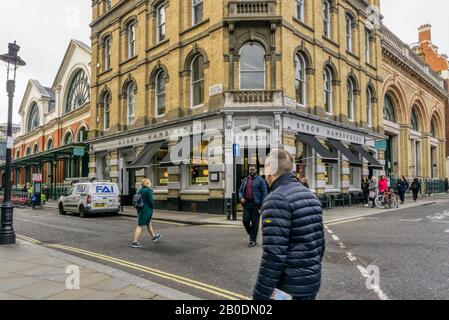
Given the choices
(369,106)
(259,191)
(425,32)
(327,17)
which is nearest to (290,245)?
→ (259,191)

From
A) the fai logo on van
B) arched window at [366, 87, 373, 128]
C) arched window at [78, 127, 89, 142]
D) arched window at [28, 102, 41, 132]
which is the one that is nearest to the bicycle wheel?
arched window at [366, 87, 373, 128]

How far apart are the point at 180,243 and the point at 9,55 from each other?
7.46 metres

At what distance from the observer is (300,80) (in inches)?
733

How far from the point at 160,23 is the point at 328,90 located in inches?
441

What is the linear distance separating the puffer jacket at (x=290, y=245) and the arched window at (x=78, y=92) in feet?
112

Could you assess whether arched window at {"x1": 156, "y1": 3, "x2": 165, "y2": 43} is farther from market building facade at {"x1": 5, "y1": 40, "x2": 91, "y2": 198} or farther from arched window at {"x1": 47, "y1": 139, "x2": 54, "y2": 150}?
arched window at {"x1": 47, "y1": 139, "x2": 54, "y2": 150}

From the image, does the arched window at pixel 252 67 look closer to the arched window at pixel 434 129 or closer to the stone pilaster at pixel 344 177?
the stone pilaster at pixel 344 177

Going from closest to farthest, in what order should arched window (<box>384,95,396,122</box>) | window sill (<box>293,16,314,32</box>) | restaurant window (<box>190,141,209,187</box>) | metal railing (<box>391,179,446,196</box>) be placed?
restaurant window (<box>190,141,209,187</box>) → window sill (<box>293,16,314,32</box>) → arched window (<box>384,95,396,122</box>) → metal railing (<box>391,179,446,196</box>)

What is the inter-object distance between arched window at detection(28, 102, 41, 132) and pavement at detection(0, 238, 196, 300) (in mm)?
46725

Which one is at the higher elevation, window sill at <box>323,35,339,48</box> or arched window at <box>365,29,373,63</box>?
arched window at <box>365,29,373,63</box>

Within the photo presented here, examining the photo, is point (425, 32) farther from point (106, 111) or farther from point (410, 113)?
point (106, 111)

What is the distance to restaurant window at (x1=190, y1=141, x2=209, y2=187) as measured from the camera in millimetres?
17822

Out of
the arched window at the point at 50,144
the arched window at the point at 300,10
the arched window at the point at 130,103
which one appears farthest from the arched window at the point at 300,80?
the arched window at the point at 50,144
